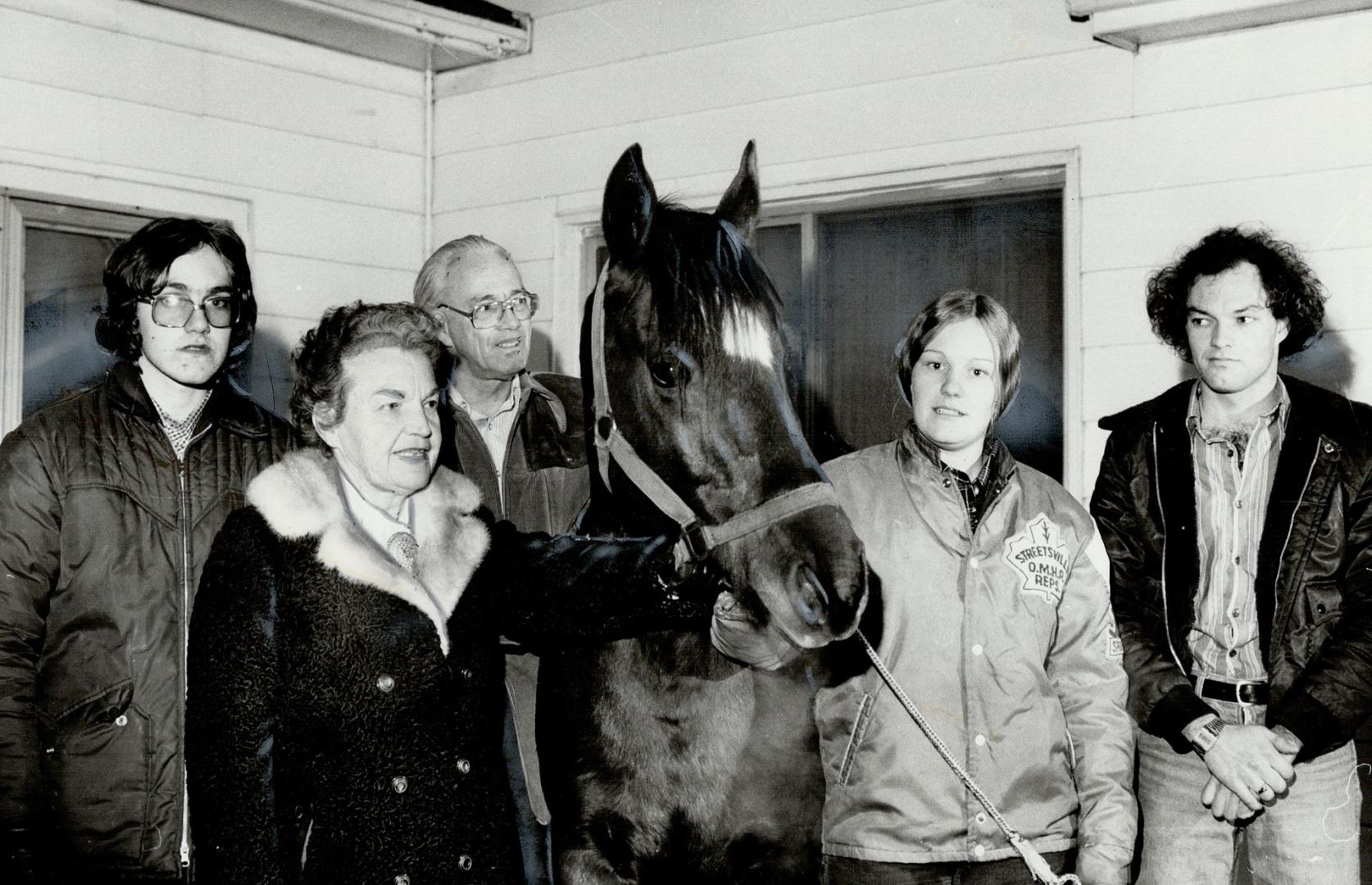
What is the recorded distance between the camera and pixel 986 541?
2.39 metres

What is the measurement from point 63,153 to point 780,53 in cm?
222

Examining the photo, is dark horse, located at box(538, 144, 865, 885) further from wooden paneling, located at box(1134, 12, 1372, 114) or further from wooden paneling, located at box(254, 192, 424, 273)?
wooden paneling, located at box(254, 192, 424, 273)

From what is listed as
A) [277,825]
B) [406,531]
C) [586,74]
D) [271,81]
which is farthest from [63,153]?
[277,825]

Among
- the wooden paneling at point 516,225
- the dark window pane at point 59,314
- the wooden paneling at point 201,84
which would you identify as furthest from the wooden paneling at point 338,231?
the dark window pane at point 59,314

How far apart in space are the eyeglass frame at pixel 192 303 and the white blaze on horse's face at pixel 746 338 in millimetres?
981

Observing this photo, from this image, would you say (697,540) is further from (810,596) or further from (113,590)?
(113,590)

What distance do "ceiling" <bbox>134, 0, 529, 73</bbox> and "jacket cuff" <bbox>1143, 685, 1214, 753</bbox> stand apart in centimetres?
317

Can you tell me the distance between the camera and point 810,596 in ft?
6.43

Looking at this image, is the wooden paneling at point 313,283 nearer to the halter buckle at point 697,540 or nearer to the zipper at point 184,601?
the zipper at point 184,601

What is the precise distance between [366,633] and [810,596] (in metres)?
0.68

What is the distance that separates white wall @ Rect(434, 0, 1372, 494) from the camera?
3.38 m

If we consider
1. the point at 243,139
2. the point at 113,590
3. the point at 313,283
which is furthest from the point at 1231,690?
the point at 243,139

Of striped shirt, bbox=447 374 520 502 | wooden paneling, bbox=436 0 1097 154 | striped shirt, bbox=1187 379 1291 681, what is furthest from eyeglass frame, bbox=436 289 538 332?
wooden paneling, bbox=436 0 1097 154

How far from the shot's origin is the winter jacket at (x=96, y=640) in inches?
92.7
